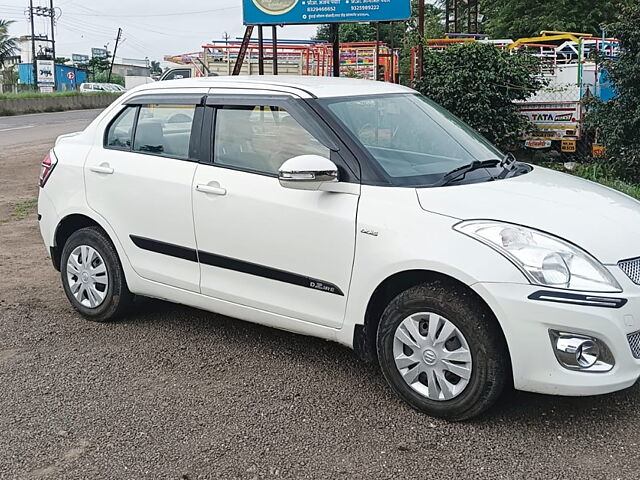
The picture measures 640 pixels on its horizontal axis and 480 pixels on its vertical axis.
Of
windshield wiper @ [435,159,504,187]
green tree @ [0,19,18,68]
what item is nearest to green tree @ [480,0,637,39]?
windshield wiper @ [435,159,504,187]

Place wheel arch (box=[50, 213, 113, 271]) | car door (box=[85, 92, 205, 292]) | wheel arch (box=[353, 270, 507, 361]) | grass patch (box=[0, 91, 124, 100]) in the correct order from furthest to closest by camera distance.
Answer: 1. grass patch (box=[0, 91, 124, 100])
2. wheel arch (box=[50, 213, 113, 271])
3. car door (box=[85, 92, 205, 292])
4. wheel arch (box=[353, 270, 507, 361])

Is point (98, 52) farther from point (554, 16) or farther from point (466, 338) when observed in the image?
point (466, 338)

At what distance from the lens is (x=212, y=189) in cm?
451

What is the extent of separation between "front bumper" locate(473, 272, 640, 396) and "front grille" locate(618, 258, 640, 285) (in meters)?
0.05

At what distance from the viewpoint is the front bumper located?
11.0 feet

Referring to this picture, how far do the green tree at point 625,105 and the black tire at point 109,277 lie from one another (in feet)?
21.6

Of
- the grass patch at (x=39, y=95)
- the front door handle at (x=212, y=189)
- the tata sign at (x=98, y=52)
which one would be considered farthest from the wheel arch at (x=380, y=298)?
the tata sign at (x=98, y=52)

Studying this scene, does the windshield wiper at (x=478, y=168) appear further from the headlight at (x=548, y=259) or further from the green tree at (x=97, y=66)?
the green tree at (x=97, y=66)

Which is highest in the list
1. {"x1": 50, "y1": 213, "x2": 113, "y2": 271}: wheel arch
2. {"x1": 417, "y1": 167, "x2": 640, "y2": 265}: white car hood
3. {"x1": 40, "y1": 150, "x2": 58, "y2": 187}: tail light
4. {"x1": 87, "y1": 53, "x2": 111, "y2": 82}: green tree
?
{"x1": 87, "y1": 53, "x2": 111, "y2": 82}: green tree

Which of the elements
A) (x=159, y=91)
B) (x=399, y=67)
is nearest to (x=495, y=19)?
(x=399, y=67)

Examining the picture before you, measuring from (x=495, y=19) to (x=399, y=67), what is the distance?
349 inches

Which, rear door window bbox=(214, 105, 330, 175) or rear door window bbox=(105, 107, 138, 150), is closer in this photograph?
rear door window bbox=(214, 105, 330, 175)

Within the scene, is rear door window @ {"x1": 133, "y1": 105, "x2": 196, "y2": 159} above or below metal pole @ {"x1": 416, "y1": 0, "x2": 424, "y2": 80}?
below

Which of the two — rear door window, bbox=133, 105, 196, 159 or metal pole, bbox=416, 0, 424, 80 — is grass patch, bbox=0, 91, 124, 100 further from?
rear door window, bbox=133, 105, 196, 159
